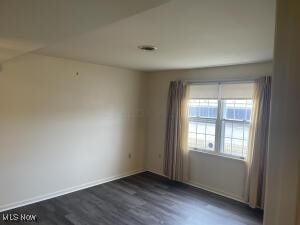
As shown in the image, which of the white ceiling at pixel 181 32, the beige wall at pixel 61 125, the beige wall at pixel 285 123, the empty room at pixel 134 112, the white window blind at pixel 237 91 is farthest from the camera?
the white window blind at pixel 237 91

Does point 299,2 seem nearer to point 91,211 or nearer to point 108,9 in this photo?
point 108,9

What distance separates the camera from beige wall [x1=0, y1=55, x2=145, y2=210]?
3.45m

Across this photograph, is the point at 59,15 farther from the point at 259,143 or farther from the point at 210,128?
the point at 210,128

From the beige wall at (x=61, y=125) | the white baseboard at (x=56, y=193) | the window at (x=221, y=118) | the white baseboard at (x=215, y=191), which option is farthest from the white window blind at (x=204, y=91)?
the white baseboard at (x=56, y=193)

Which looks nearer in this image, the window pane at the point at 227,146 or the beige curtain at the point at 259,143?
the beige curtain at the point at 259,143

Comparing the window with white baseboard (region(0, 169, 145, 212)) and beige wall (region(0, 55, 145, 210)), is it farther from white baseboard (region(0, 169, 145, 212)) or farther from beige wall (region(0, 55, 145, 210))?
white baseboard (region(0, 169, 145, 212))

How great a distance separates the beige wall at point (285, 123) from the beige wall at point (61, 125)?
3660 millimetres

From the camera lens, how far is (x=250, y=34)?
2.17m

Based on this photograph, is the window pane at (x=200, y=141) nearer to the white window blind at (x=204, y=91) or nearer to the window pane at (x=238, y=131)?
the window pane at (x=238, y=131)

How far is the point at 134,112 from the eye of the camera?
5227mm

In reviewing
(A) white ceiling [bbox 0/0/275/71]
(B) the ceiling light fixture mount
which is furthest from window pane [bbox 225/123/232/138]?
(B) the ceiling light fixture mount

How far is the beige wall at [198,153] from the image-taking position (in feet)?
13.2

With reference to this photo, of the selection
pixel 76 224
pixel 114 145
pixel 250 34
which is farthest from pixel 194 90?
pixel 76 224

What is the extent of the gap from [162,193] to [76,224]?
1.69 metres
